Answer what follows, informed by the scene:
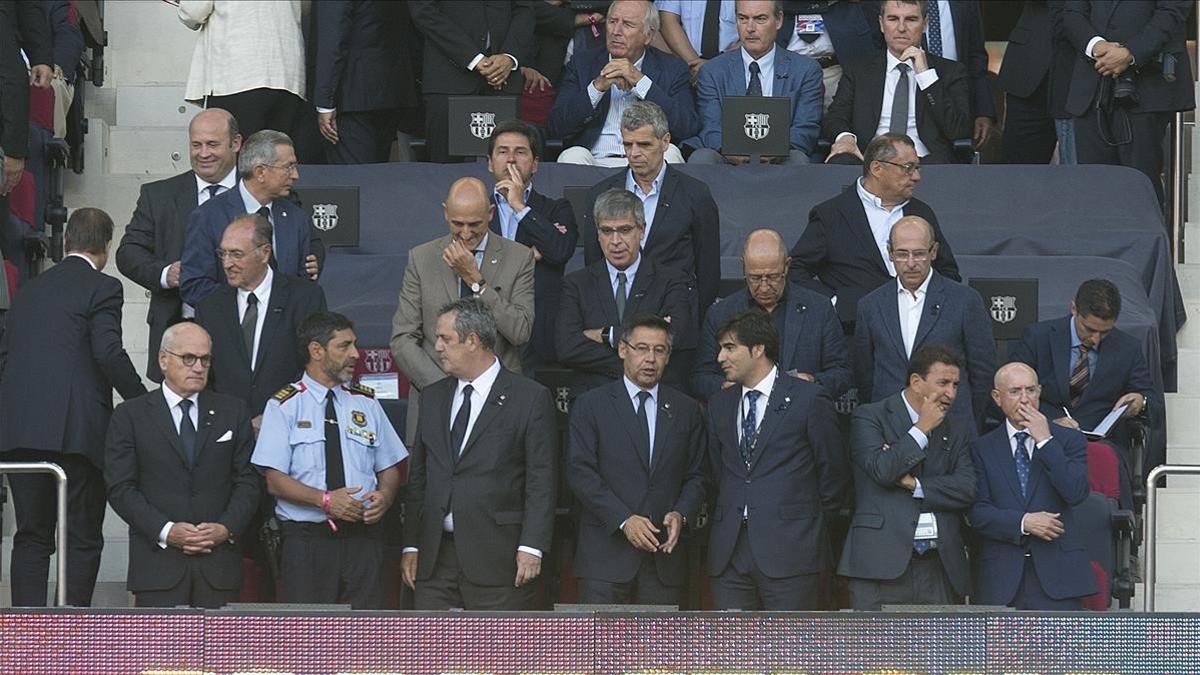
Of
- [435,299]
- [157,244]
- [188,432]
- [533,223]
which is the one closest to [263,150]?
[157,244]

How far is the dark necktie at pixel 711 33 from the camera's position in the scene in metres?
12.9

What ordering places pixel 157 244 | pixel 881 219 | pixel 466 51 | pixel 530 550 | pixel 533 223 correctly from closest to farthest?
pixel 530 550, pixel 533 223, pixel 157 244, pixel 881 219, pixel 466 51

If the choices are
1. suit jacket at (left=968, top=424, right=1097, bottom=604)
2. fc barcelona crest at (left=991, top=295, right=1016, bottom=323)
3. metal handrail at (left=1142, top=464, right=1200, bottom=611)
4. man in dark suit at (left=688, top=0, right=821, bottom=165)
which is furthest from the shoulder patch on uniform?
man in dark suit at (left=688, top=0, right=821, bottom=165)

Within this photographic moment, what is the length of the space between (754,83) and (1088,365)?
276cm

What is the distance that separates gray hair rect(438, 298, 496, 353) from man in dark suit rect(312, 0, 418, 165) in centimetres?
392

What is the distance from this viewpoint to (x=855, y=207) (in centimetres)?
988

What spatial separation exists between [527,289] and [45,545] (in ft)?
7.31

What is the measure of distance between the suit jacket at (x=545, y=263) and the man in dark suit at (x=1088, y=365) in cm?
208

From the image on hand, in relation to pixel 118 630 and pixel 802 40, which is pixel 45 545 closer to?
pixel 118 630

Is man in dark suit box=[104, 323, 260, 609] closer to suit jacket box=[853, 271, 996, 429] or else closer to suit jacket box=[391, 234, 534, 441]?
suit jacket box=[391, 234, 534, 441]

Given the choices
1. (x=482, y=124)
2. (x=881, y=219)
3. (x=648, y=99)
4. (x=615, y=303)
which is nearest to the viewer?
(x=615, y=303)

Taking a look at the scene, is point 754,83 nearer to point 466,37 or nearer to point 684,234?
point 466,37

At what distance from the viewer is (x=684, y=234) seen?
9.64 meters

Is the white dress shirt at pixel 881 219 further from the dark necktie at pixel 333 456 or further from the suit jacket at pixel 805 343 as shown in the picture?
the dark necktie at pixel 333 456
